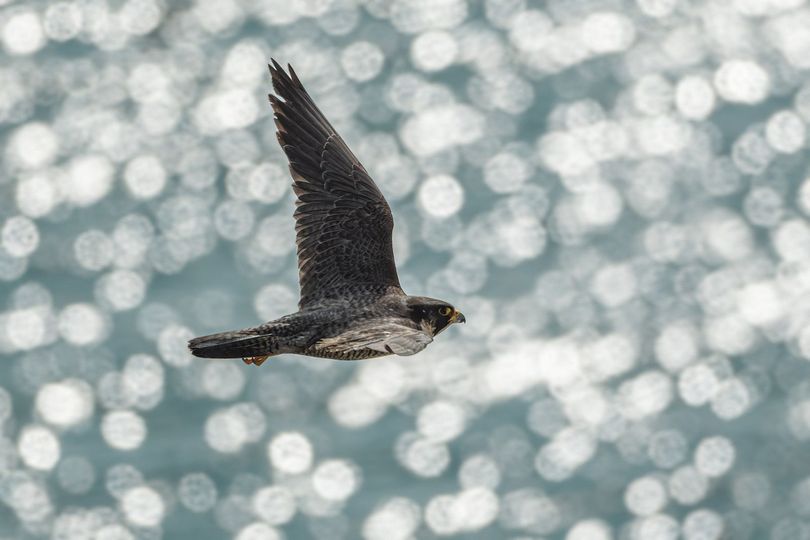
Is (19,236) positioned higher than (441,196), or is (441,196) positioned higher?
(441,196)

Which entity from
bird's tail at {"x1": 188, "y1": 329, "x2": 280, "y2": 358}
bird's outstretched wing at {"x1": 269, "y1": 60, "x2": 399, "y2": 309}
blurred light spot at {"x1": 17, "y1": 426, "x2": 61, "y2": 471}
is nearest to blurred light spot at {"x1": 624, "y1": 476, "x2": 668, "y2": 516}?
blurred light spot at {"x1": 17, "y1": 426, "x2": 61, "y2": 471}

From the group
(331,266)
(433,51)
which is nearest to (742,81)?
(433,51)

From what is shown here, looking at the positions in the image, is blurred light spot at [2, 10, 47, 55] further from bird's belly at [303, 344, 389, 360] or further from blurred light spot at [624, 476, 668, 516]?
bird's belly at [303, 344, 389, 360]

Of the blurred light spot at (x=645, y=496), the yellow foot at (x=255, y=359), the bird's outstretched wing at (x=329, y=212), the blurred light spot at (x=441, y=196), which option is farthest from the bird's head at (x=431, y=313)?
the blurred light spot at (x=441, y=196)

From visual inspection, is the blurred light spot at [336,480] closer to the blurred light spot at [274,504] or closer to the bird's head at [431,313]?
the blurred light spot at [274,504]

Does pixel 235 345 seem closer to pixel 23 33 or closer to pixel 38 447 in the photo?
pixel 38 447

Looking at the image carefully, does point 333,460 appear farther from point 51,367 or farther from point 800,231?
point 800,231

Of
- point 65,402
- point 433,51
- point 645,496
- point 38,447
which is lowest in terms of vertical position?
point 645,496
